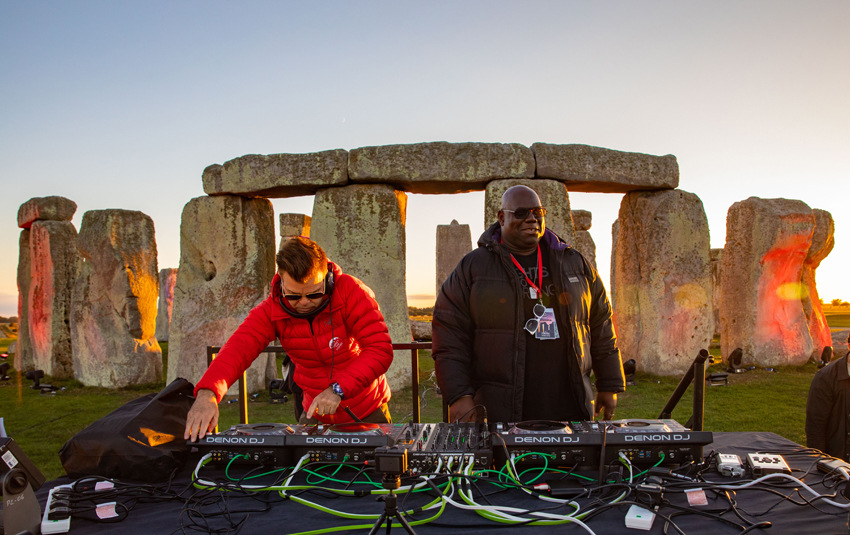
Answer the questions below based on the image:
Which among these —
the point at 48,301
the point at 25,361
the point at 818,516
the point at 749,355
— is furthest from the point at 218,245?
the point at 749,355

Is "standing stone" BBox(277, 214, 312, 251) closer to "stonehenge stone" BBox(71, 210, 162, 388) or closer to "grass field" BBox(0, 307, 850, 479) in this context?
"stonehenge stone" BBox(71, 210, 162, 388)

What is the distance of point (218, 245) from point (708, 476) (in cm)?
663

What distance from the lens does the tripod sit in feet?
3.78

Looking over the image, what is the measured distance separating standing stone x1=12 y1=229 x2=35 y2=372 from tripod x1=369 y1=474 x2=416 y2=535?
35.5 feet

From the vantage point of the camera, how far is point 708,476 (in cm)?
168

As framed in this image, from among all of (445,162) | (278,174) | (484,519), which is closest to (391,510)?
(484,519)

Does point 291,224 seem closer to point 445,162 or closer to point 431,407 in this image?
point 445,162

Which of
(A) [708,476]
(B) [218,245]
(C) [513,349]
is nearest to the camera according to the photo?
(A) [708,476]

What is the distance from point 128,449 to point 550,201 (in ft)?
17.4

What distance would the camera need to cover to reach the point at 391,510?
3.79 ft

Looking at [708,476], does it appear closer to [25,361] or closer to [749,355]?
[749,355]

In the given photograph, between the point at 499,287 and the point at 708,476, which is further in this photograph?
the point at 499,287


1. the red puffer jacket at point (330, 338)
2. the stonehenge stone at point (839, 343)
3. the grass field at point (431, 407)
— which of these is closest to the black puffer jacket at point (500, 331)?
the red puffer jacket at point (330, 338)

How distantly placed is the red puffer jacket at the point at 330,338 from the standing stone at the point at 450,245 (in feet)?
32.8
